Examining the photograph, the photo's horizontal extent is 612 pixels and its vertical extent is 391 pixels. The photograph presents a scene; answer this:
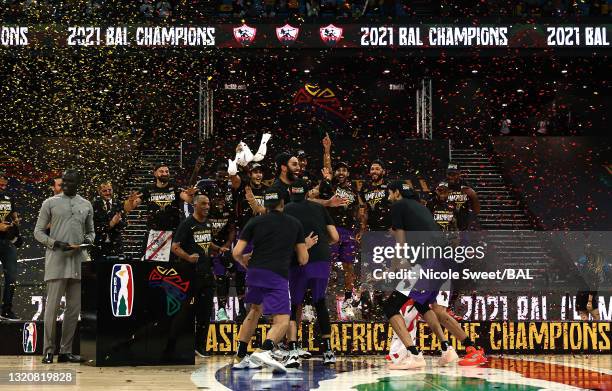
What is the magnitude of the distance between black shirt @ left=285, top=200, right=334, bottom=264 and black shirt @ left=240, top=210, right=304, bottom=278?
26.8 inches

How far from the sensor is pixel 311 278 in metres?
10.0

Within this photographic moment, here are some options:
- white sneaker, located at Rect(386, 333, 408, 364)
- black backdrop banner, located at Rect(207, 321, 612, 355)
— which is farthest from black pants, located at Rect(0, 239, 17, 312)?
white sneaker, located at Rect(386, 333, 408, 364)

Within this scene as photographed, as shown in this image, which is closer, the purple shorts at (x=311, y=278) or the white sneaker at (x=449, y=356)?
the white sneaker at (x=449, y=356)

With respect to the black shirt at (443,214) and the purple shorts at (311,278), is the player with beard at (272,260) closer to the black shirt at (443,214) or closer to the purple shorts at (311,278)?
the purple shorts at (311,278)

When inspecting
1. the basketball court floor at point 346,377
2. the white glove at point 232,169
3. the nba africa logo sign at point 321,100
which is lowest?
the basketball court floor at point 346,377

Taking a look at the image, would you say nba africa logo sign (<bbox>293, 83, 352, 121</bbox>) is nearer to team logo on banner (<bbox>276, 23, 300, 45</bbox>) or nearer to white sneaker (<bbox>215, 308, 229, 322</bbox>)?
team logo on banner (<bbox>276, 23, 300, 45</bbox>)

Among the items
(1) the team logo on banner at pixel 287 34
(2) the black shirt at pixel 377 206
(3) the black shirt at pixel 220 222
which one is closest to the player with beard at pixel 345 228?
(2) the black shirt at pixel 377 206

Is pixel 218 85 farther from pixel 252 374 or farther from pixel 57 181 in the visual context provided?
pixel 252 374

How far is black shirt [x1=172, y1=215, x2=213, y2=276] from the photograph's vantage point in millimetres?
10922

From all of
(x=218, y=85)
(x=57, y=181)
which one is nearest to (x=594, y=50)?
(x=218, y=85)

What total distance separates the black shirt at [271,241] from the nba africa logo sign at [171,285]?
1.05m

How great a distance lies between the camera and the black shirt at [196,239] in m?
10.9

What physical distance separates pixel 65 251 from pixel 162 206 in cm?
218

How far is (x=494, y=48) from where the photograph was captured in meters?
22.8
